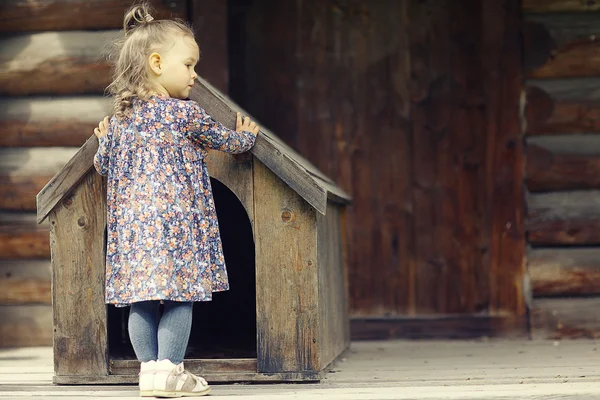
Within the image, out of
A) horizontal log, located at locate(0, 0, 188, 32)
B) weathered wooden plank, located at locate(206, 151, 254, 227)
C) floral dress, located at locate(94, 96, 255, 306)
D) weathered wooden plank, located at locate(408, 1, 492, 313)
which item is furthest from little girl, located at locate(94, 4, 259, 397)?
weathered wooden plank, located at locate(408, 1, 492, 313)

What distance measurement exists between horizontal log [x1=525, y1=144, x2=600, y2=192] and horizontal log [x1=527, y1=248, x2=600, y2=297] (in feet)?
1.30

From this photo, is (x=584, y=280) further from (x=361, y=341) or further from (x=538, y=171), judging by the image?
(x=361, y=341)

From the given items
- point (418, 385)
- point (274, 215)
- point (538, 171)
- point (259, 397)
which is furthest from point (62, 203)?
point (538, 171)

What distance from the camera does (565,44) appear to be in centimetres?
598

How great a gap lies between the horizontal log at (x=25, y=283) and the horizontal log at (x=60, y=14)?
4.78 ft

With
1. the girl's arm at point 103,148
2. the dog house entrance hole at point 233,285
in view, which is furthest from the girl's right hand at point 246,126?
the dog house entrance hole at point 233,285

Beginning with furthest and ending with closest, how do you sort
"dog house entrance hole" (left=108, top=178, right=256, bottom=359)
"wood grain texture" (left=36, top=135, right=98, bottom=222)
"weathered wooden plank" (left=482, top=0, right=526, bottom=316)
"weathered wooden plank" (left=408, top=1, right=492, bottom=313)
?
"weathered wooden plank" (left=408, top=1, right=492, bottom=313)
"weathered wooden plank" (left=482, top=0, right=526, bottom=316)
"dog house entrance hole" (left=108, top=178, right=256, bottom=359)
"wood grain texture" (left=36, top=135, right=98, bottom=222)

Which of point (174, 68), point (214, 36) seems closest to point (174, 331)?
point (174, 68)

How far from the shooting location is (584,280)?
5.96m

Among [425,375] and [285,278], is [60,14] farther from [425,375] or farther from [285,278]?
[425,375]

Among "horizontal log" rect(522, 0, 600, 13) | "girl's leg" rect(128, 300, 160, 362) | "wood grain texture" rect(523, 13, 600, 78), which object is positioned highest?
"horizontal log" rect(522, 0, 600, 13)

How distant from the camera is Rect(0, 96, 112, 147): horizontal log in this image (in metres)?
6.03

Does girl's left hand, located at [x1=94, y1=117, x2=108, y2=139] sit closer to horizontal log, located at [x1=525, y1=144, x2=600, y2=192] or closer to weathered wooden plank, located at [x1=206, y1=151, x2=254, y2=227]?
weathered wooden plank, located at [x1=206, y1=151, x2=254, y2=227]

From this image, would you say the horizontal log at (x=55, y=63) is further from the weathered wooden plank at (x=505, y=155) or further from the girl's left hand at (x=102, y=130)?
the weathered wooden plank at (x=505, y=155)
